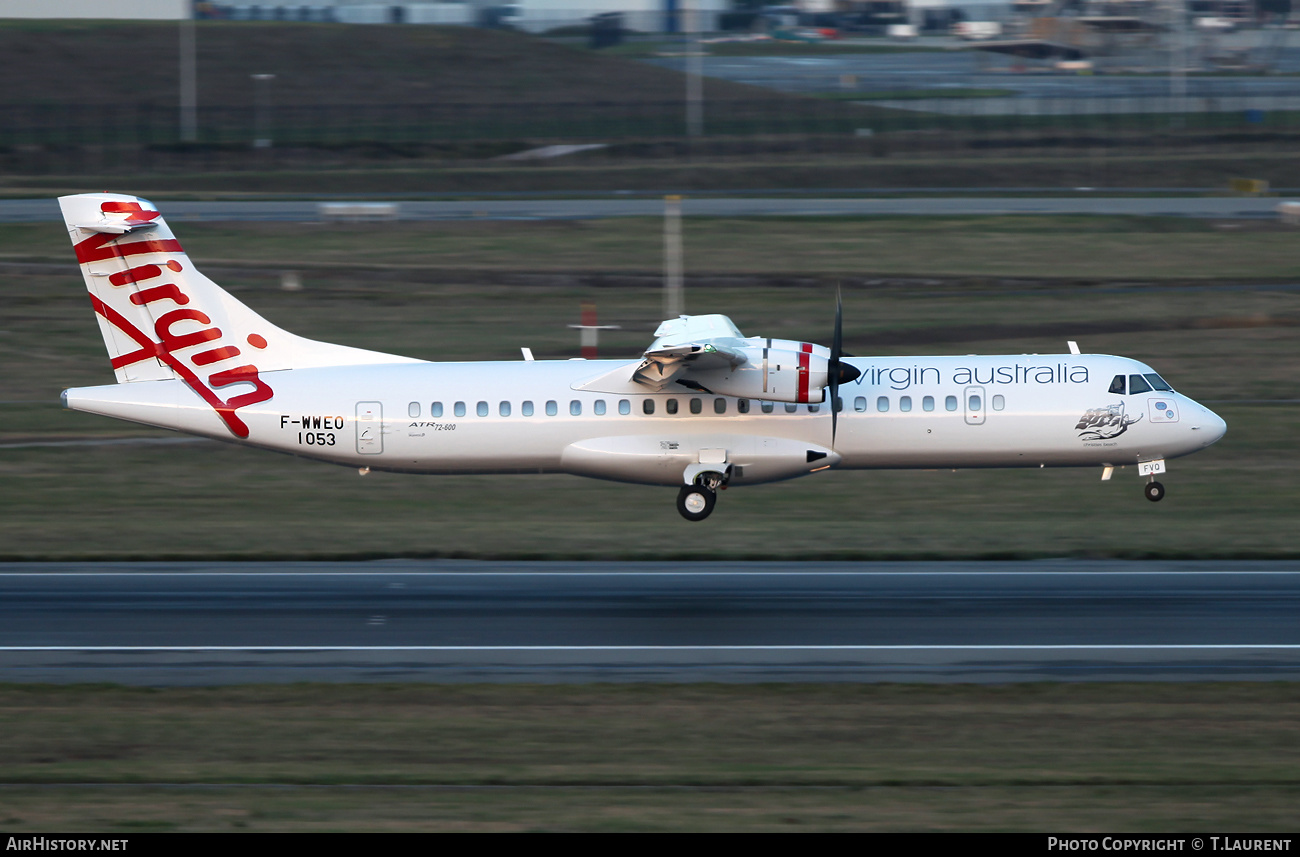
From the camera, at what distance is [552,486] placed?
29.2m

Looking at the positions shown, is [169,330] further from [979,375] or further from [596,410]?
[979,375]

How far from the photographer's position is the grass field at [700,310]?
24312mm

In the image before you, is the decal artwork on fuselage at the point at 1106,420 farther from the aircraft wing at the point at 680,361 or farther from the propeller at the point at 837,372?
the aircraft wing at the point at 680,361

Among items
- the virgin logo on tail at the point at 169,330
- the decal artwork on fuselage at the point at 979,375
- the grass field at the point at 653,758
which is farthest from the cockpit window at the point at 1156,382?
the virgin logo on tail at the point at 169,330

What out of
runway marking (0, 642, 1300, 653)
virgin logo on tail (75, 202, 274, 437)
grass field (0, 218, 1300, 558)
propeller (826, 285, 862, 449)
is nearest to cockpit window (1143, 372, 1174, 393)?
grass field (0, 218, 1300, 558)

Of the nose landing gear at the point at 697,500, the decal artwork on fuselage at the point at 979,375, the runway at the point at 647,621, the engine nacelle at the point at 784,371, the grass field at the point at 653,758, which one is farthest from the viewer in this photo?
the nose landing gear at the point at 697,500

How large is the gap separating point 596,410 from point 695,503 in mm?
2512

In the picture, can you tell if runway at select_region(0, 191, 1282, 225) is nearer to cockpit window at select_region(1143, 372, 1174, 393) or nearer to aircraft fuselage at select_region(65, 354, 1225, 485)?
cockpit window at select_region(1143, 372, 1174, 393)

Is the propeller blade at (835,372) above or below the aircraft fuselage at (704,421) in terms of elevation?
above

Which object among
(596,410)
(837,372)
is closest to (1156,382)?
(837,372)

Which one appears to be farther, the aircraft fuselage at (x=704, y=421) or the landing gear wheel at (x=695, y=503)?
the landing gear wheel at (x=695, y=503)

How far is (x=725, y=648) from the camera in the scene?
1762cm

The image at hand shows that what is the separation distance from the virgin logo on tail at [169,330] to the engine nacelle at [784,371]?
341 inches

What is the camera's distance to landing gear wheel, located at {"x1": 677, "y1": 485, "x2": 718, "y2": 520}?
83.3 feet
